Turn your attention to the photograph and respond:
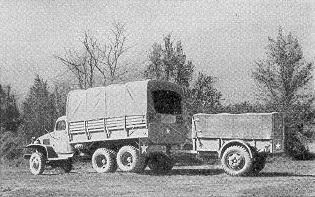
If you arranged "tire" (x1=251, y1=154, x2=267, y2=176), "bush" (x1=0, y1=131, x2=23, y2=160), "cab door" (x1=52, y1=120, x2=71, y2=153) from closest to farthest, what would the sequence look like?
"tire" (x1=251, y1=154, x2=267, y2=176)
"cab door" (x1=52, y1=120, x2=71, y2=153)
"bush" (x1=0, y1=131, x2=23, y2=160)

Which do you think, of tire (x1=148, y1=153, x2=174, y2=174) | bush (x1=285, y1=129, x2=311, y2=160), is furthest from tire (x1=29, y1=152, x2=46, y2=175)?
bush (x1=285, y1=129, x2=311, y2=160)

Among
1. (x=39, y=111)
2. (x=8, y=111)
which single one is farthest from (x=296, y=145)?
→ (x=8, y=111)

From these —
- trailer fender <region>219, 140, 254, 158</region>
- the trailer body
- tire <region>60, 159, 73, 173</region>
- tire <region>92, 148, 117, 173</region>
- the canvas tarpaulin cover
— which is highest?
the canvas tarpaulin cover

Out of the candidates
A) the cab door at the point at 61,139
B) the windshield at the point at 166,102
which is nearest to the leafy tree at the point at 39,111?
the cab door at the point at 61,139

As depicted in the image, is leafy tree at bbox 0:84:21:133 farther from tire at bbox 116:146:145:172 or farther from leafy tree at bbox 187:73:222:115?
tire at bbox 116:146:145:172

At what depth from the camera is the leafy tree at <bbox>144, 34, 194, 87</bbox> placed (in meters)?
32.7

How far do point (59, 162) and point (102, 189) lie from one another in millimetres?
8245

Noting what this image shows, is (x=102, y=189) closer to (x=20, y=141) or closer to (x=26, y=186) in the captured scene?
(x=26, y=186)

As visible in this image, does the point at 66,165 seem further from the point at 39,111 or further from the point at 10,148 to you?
the point at 39,111

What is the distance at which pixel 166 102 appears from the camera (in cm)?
1914

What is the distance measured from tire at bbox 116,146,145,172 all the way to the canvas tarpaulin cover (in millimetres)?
1266

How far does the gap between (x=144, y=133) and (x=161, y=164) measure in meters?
2.66

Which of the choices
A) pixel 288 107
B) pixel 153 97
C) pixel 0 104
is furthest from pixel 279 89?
pixel 0 104

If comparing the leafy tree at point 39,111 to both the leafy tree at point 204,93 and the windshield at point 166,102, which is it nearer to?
the leafy tree at point 204,93
